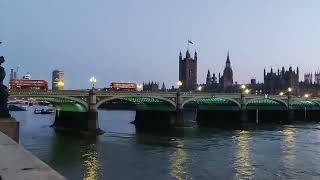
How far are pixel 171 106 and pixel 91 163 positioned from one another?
165ft

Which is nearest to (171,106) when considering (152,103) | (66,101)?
(152,103)

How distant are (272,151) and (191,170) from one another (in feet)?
50.8

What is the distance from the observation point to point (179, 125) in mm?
79250

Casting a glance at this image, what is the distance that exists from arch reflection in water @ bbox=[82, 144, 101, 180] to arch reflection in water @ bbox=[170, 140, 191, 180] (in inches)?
189

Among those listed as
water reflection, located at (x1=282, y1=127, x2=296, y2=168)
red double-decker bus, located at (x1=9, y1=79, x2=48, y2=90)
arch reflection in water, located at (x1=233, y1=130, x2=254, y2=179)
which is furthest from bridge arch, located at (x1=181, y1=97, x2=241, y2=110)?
arch reflection in water, located at (x1=233, y1=130, x2=254, y2=179)

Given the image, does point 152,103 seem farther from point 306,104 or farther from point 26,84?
point 306,104

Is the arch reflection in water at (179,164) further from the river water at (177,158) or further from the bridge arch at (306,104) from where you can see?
the bridge arch at (306,104)

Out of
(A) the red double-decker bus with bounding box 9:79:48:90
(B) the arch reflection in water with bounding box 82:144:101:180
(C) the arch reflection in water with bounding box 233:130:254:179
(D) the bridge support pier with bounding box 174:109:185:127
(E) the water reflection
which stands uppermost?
(A) the red double-decker bus with bounding box 9:79:48:90

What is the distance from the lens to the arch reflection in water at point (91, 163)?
28953mm

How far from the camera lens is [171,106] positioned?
83.9 m

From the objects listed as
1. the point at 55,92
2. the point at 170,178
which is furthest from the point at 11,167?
the point at 55,92

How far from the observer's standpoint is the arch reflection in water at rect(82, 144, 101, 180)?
28953 mm

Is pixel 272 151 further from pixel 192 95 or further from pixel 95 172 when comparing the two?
pixel 192 95

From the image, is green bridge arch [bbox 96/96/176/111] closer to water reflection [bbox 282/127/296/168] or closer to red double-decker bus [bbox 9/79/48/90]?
red double-decker bus [bbox 9/79/48/90]
